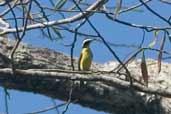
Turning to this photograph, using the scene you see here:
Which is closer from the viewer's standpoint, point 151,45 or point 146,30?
point 146,30

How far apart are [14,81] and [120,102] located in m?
0.44

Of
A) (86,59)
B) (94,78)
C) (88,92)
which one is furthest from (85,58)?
(94,78)

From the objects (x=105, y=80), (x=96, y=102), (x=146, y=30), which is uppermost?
(x=146, y=30)

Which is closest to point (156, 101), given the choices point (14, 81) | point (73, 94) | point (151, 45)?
point (73, 94)

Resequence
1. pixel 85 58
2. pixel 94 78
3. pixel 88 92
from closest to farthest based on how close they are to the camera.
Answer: pixel 94 78 → pixel 88 92 → pixel 85 58

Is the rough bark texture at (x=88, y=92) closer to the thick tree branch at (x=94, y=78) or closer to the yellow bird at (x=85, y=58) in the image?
the yellow bird at (x=85, y=58)

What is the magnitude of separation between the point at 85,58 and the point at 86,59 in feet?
0.16

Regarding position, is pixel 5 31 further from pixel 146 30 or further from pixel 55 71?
pixel 146 30

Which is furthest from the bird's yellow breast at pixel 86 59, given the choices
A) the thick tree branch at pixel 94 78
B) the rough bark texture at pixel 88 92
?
the thick tree branch at pixel 94 78

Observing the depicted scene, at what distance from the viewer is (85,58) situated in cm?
309

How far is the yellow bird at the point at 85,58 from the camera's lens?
9.69 feet

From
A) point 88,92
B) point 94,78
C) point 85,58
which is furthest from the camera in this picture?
point 85,58

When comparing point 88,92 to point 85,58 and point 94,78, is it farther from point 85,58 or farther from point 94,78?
point 94,78

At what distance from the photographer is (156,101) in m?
2.80
